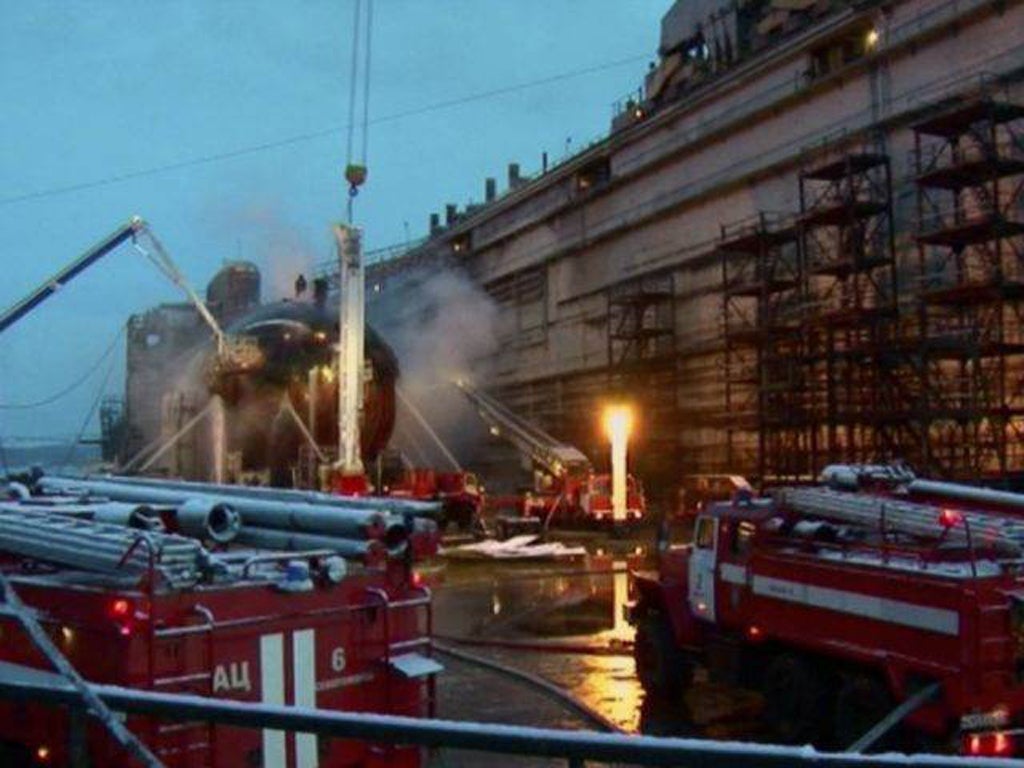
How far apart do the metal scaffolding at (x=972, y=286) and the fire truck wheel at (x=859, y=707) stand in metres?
18.2

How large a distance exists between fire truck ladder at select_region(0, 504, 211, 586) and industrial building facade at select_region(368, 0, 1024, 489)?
23.5 meters

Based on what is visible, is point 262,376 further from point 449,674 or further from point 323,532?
point 323,532

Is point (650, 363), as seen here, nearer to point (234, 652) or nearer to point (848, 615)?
point (848, 615)

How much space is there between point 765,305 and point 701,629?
75.2 feet

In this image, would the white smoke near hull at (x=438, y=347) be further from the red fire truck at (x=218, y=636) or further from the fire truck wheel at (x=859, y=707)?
the red fire truck at (x=218, y=636)

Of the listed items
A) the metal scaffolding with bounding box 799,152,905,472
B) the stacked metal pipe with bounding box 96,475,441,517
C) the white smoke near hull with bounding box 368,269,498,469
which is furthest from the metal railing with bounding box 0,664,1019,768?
the white smoke near hull with bounding box 368,269,498,469

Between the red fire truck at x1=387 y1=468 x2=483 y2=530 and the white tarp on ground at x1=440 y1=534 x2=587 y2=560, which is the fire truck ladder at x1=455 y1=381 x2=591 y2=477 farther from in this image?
the white tarp on ground at x1=440 y1=534 x2=587 y2=560

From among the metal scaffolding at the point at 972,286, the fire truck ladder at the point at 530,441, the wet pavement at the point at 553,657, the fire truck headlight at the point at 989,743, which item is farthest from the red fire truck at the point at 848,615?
the fire truck ladder at the point at 530,441

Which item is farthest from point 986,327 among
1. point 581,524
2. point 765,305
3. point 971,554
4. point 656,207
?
point 971,554

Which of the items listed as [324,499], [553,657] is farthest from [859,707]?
[553,657]

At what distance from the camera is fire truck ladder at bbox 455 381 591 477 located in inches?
1513

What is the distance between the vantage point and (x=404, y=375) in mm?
50562

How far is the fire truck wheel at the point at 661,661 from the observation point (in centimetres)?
1355

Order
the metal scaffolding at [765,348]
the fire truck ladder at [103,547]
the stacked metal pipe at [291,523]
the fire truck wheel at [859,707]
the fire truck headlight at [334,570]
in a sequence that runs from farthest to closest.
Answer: the metal scaffolding at [765,348] < the fire truck wheel at [859,707] < the stacked metal pipe at [291,523] < the fire truck headlight at [334,570] < the fire truck ladder at [103,547]
